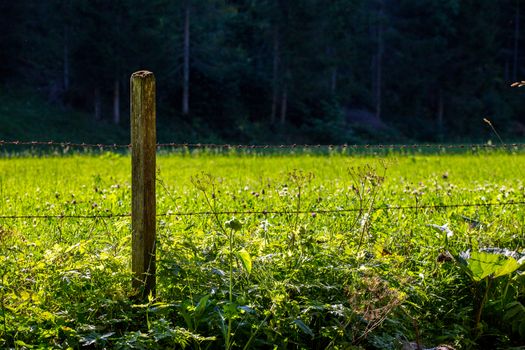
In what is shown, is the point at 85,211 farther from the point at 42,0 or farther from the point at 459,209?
the point at 42,0

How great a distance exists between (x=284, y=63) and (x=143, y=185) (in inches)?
1778

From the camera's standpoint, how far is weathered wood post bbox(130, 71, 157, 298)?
5.64m

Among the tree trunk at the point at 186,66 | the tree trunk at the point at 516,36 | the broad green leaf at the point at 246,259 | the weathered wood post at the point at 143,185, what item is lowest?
the broad green leaf at the point at 246,259

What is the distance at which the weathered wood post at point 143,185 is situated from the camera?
5.64m

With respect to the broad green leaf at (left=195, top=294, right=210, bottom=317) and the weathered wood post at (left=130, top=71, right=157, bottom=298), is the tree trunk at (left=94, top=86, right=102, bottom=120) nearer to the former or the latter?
the weathered wood post at (left=130, top=71, right=157, bottom=298)

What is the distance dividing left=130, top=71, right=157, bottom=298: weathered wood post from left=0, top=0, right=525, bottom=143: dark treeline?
3658 cm

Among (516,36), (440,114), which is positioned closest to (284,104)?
(440,114)

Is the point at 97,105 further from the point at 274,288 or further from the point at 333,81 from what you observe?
the point at 274,288

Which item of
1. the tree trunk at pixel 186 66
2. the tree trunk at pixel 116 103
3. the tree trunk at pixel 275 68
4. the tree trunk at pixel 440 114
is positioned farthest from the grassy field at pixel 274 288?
the tree trunk at pixel 440 114

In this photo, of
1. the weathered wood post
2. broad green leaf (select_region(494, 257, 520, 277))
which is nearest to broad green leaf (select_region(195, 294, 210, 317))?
the weathered wood post

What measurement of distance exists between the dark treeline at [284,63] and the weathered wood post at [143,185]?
36583 millimetres

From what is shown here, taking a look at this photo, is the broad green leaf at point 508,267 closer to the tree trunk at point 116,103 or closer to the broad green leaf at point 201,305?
the broad green leaf at point 201,305

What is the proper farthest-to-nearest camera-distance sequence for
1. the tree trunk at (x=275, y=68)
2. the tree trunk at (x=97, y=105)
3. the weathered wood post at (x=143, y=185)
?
the tree trunk at (x=275, y=68), the tree trunk at (x=97, y=105), the weathered wood post at (x=143, y=185)

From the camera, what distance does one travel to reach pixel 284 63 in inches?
1975
